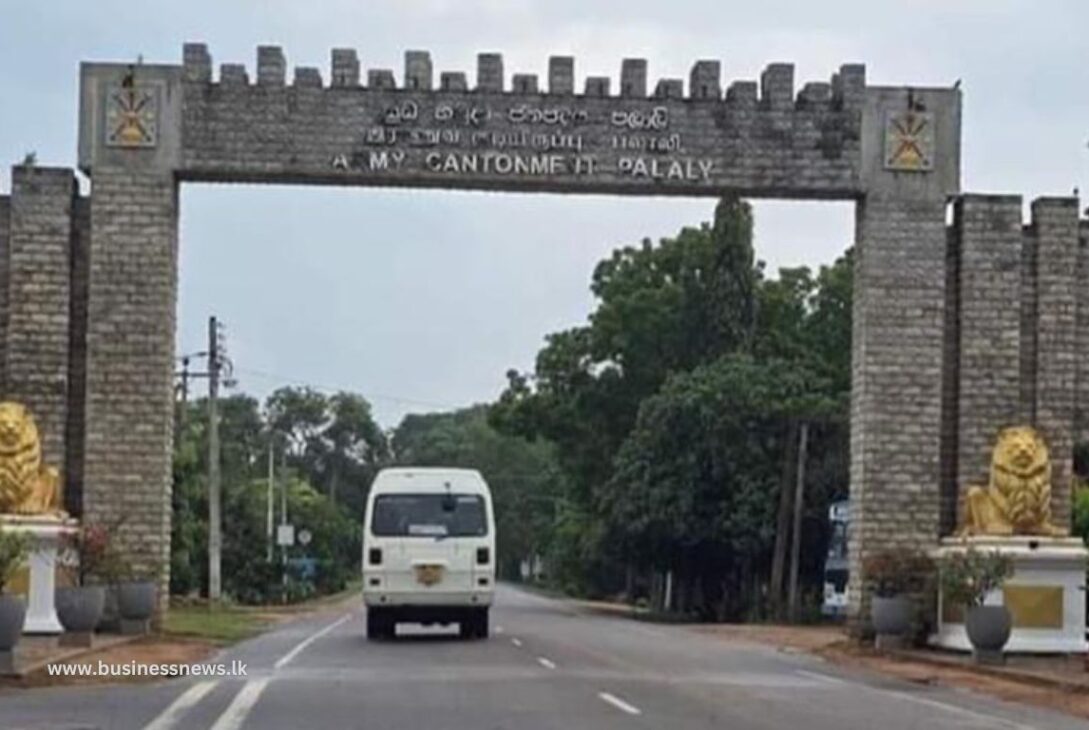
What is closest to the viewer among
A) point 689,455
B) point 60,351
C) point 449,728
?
point 449,728

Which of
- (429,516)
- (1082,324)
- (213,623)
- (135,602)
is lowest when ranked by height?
(213,623)

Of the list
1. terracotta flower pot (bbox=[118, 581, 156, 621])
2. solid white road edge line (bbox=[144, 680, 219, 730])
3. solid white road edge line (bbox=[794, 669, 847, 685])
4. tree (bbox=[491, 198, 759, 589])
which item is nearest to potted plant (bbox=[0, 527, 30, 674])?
solid white road edge line (bbox=[144, 680, 219, 730])

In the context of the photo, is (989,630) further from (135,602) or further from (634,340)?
(634,340)

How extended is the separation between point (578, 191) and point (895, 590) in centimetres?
832

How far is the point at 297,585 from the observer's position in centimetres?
8394

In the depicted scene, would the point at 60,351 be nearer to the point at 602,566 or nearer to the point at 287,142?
the point at 287,142

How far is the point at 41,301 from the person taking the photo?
117 ft

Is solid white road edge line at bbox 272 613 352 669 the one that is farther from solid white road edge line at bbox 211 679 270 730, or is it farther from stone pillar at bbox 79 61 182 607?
solid white road edge line at bbox 211 679 270 730

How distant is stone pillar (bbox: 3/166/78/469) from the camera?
1400 inches

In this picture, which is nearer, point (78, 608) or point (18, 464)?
point (78, 608)

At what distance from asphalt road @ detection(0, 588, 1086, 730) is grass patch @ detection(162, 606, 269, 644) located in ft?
11.4

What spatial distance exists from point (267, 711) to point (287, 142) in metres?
17.1

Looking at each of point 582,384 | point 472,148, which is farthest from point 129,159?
point 582,384

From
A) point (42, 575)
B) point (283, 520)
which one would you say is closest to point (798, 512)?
point (42, 575)
